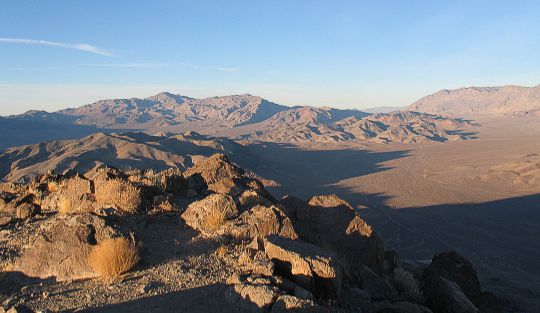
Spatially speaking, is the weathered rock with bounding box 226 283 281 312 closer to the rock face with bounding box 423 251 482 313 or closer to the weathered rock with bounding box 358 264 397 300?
the weathered rock with bounding box 358 264 397 300

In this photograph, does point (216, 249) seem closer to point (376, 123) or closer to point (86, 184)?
point (86, 184)

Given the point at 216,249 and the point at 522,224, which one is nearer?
the point at 216,249

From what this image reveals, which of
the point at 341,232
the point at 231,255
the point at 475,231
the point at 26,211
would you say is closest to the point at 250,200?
the point at 341,232

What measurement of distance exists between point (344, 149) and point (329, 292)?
87.6 meters

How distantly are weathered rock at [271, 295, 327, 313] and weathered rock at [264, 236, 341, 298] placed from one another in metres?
0.95

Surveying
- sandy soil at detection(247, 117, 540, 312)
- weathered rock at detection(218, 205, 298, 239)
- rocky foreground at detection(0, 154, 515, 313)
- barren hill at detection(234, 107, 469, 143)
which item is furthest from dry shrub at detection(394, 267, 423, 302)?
barren hill at detection(234, 107, 469, 143)

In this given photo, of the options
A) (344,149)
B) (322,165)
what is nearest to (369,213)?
(322,165)

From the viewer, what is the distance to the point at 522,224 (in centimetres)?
3412

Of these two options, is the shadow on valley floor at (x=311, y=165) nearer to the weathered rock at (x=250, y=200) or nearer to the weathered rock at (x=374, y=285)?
the weathered rock at (x=250, y=200)

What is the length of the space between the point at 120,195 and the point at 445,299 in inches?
292

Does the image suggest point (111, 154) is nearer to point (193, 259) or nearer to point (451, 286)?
point (193, 259)

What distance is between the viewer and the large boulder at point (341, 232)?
10672mm

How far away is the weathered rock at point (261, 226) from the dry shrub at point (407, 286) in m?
2.95

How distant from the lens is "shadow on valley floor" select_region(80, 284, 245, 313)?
18.6 feet
